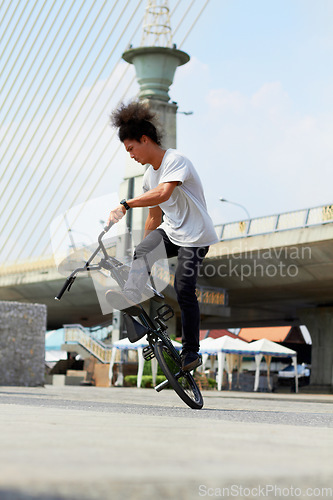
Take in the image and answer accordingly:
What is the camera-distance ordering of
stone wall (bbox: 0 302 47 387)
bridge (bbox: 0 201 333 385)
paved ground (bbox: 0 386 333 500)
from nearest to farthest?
1. paved ground (bbox: 0 386 333 500)
2. stone wall (bbox: 0 302 47 387)
3. bridge (bbox: 0 201 333 385)

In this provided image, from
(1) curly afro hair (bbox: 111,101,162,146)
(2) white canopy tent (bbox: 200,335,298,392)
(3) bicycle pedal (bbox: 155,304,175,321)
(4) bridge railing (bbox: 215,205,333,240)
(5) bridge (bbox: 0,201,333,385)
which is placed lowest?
(3) bicycle pedal (bbox: 155,304,175,321)

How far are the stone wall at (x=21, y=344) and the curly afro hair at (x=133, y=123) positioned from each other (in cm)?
1073

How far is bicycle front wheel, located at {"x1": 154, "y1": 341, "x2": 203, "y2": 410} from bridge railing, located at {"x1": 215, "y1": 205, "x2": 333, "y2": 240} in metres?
22.8

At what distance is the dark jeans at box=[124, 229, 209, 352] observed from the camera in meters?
5.21

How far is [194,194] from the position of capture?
17.5 feet

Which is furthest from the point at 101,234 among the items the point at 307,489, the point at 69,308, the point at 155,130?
the point at 69,308

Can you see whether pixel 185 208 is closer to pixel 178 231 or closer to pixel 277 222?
pixel 178 231

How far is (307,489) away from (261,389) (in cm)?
3456

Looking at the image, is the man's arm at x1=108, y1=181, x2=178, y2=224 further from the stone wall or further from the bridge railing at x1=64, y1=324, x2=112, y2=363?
the bridge railing at x1=64, y1=324, x2=112, y2=363

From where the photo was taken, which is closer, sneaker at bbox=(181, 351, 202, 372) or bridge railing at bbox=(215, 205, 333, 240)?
sneaker at bbox=(181, 351, 202, 372)

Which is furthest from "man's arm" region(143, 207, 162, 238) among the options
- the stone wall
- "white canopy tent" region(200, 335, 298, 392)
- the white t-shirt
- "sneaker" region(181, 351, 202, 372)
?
"white canopy tent" region(200, 335, 298, 392)

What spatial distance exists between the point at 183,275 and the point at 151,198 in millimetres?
564

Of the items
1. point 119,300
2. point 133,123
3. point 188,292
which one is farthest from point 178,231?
point 133,123

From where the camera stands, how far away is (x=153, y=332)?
5.44 metres
